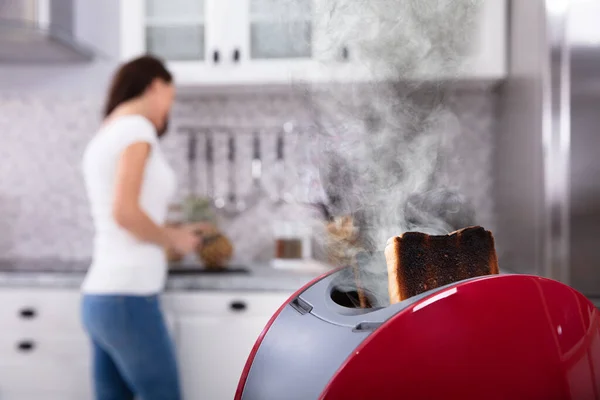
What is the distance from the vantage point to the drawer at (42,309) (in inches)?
82.3

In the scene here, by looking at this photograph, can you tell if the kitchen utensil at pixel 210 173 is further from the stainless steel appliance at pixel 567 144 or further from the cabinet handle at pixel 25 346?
the stainless steel appliance at pixel 567 144

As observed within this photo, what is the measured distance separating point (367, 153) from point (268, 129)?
1.95 m

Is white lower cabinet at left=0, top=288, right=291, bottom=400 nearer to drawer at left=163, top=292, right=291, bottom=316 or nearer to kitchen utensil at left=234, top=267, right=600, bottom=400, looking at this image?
drawer at left=163, top=292, right=291, bottom=316

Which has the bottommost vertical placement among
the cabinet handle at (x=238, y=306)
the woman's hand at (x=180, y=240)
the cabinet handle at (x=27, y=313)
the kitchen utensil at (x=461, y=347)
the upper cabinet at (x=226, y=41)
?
the cabinet handle at (x=27, y=313)

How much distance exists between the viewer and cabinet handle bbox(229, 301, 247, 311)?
205cm

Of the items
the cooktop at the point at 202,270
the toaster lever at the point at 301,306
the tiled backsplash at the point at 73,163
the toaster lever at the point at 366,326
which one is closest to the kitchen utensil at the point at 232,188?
the tiled backsplash at the point at 73,163

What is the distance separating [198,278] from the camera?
6.77 feet

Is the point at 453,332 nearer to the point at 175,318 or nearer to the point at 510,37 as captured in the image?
the point at 175,318

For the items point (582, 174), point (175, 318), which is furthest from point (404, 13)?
point (175, 318)

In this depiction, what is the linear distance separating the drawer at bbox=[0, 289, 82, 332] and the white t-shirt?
0.62m

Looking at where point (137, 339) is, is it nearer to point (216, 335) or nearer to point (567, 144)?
point (216, 335)

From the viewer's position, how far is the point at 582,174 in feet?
5.91

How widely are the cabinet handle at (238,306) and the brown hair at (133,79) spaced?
0.76 m

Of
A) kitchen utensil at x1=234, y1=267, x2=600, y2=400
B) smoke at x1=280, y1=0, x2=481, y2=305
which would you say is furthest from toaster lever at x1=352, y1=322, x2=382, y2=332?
smoke at x1=280, y1=0, x2=481, y2=305
